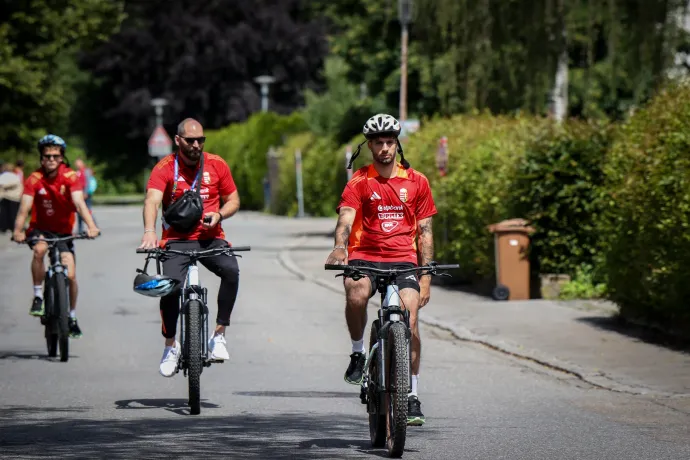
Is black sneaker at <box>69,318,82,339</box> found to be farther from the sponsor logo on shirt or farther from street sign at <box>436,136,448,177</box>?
street sign at <box>436,136,448,177</box>

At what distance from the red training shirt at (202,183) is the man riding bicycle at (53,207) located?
2.98 m

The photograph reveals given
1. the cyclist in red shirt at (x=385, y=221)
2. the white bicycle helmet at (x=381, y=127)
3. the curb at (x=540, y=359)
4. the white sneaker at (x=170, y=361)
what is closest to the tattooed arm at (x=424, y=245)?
the cyclist in red shirt at (x=385, y=221)

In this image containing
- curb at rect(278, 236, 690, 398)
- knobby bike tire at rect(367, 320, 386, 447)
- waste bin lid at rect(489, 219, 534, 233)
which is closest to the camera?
knobby bike tire at rect(367, 320, 386, 447)

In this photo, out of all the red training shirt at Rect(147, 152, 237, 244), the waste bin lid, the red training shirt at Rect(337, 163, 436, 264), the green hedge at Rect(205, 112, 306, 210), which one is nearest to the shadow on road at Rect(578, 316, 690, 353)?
the waste bin lid

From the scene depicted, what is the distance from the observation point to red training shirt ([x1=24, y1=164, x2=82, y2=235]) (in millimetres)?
13516

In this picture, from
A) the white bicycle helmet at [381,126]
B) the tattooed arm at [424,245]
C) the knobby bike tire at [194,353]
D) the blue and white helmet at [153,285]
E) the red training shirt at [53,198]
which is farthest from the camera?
the red training shirt at [53,198]

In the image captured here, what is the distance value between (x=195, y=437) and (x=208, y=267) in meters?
1.96

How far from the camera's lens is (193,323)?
10086 millimetres

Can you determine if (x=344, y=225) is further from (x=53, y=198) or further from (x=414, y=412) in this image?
(x=53, y=198)

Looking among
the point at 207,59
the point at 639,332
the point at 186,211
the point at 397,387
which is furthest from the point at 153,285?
the point at 207,59

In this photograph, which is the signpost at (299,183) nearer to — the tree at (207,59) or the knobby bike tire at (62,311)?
the tree at (207,59)

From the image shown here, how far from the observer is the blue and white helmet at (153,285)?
397 inches

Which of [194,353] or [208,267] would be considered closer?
[194,353]

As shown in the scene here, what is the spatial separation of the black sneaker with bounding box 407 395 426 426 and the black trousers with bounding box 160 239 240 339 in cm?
226
